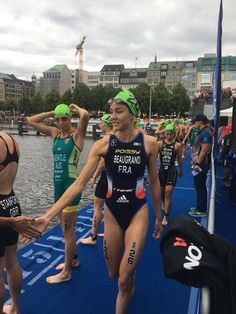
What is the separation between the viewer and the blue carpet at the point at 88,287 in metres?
3.64

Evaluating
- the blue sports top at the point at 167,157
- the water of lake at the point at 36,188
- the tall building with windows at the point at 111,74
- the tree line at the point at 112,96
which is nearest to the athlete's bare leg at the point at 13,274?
the water of lake at the point at 36,188

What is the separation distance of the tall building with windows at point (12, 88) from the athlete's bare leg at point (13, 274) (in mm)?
168124

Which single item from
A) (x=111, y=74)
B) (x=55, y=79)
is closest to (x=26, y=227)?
(x=111, y=74)

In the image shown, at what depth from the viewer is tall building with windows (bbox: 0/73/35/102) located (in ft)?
548

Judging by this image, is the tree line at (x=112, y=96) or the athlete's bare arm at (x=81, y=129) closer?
the athlete's bare arm at (x=81, y=129)

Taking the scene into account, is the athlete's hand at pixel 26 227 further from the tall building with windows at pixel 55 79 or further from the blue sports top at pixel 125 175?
the tall building with windows at pixel 55 79

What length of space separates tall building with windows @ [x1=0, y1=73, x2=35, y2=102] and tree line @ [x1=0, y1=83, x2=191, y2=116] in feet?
228

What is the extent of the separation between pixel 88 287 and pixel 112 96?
79055 millimetres

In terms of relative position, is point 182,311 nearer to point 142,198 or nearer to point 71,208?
point 142,198

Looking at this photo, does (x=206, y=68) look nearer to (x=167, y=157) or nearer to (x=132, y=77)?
(x=132, y=77)

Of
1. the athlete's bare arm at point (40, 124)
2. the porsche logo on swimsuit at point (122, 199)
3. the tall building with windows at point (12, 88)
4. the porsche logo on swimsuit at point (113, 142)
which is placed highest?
the tall building with windows at point (12, 88)

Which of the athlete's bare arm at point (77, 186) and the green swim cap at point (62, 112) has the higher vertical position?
the green swim cap at point (62, 112)

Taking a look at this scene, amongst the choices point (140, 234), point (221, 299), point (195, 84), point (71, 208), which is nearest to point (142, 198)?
point (140, 234)

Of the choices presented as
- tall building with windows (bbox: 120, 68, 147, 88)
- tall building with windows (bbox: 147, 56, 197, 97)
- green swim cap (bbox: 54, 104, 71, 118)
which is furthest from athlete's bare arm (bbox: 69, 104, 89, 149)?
tall building with windows (bbox: 120, 68, 147, 88)
